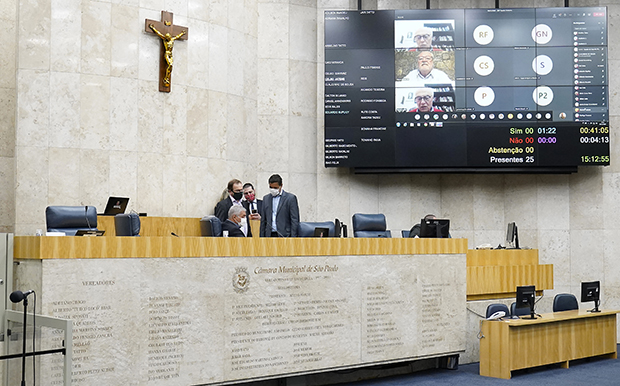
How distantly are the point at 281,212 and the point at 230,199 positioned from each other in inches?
43.9

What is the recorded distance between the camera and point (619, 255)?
1110 cm

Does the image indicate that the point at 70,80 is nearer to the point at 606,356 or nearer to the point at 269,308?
the point at 269,308

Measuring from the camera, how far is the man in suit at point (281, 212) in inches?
342

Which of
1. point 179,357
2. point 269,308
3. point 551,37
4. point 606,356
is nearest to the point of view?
point 179,357

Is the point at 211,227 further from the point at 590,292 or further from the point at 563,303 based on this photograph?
the point at 590,292

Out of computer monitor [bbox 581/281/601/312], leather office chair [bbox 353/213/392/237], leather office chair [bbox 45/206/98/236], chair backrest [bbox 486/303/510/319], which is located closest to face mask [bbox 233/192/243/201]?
leather office chair [bbox 353/213/392/237]

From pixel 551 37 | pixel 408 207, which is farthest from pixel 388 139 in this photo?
pixel 551 37

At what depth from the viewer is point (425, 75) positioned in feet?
35.4

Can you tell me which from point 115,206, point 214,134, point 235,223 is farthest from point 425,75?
point 115,206

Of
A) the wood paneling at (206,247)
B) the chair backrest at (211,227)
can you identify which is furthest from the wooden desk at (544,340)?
the chair backrest at (211,227)

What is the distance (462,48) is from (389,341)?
548cm

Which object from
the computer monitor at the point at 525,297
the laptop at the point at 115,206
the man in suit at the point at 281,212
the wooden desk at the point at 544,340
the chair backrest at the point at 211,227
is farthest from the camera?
the man in suit at the point at 281,212

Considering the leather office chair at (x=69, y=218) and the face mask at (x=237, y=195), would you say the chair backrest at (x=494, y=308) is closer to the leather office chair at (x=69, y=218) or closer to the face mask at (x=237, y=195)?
the face mask at (x=237, y=195)

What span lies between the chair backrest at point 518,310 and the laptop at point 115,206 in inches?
183
